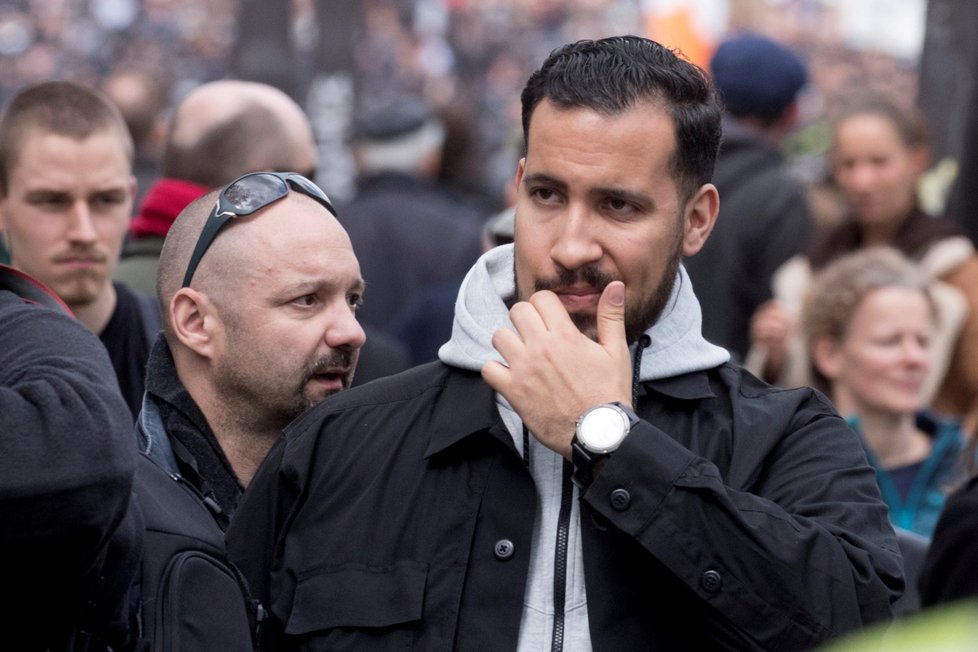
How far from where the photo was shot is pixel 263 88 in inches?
195

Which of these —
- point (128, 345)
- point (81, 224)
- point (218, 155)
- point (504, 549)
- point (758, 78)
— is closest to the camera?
point (504, 549)

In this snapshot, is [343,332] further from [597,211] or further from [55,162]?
[55,162]

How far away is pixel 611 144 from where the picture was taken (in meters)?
2.53

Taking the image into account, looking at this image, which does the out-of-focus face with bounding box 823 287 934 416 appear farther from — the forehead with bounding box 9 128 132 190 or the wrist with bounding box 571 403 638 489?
the wrist with bounding box 571 403 638 489

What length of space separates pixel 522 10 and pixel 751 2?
5410 millimetres

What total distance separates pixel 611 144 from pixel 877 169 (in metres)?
3.71

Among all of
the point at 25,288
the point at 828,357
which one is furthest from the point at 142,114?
the point at 25,288

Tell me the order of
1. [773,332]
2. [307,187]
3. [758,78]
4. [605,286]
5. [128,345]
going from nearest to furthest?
[605,286], [307,187], [128,345], [773,332], [758,78]

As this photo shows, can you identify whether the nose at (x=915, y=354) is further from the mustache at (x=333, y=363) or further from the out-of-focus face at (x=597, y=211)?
the out-of-focus face at (x=597, y=211)

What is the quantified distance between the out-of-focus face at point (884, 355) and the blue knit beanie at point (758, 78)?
49.0 inches

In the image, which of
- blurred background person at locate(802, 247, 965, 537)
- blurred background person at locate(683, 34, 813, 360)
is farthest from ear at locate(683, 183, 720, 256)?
blurred background person at locate(683, 34, 813, 360)

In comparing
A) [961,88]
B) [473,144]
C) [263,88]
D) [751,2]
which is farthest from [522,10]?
[263,88]

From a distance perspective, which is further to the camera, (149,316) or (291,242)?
(149,316)

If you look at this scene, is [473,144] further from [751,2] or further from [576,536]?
[751,2]
